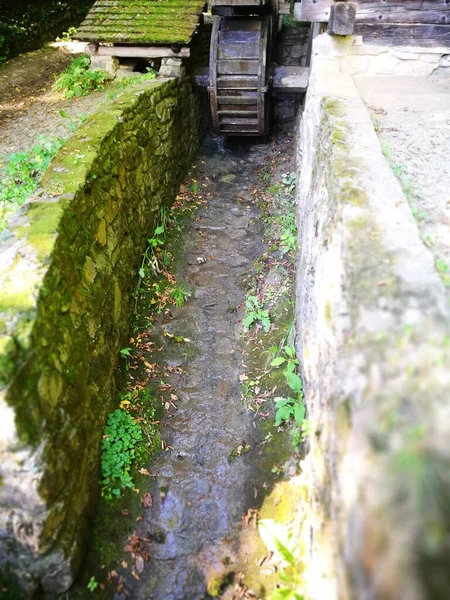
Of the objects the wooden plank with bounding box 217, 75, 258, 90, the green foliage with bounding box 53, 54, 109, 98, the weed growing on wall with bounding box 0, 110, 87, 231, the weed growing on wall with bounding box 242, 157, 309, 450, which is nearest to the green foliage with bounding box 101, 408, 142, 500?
the weed growing on wall with bounding box 242, 157, 309, 450

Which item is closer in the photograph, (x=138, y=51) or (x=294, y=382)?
(x=294, y=382)

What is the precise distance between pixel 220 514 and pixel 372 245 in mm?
2263

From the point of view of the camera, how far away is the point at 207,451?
145 inches

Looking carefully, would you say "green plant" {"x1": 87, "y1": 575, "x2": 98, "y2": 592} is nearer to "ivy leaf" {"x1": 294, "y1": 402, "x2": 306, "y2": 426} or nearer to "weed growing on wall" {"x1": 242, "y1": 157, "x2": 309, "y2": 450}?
"weed growing on wall" {"x1": 242, "y1": 157, "x2": 309, "y2": 450}

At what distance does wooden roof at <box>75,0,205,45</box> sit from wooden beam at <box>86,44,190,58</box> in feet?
0.46

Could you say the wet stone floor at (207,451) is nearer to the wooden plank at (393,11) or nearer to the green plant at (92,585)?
the green plant at (92,585)

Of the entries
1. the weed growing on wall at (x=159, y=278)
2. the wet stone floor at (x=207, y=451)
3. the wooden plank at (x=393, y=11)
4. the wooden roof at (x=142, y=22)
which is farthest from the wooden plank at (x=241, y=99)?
the weed growing on wall at (x=159, y=278)

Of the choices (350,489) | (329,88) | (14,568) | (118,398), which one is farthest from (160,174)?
(350,489)

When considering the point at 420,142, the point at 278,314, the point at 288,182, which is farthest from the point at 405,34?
the point at 278,314

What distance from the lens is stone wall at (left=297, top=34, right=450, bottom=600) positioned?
1268 millimetres

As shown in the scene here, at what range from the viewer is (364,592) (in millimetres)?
1387

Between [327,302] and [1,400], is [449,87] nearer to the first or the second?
[327,302]

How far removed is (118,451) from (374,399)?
2542 mm

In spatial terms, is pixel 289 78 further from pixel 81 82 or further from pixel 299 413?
pixel 299 413
